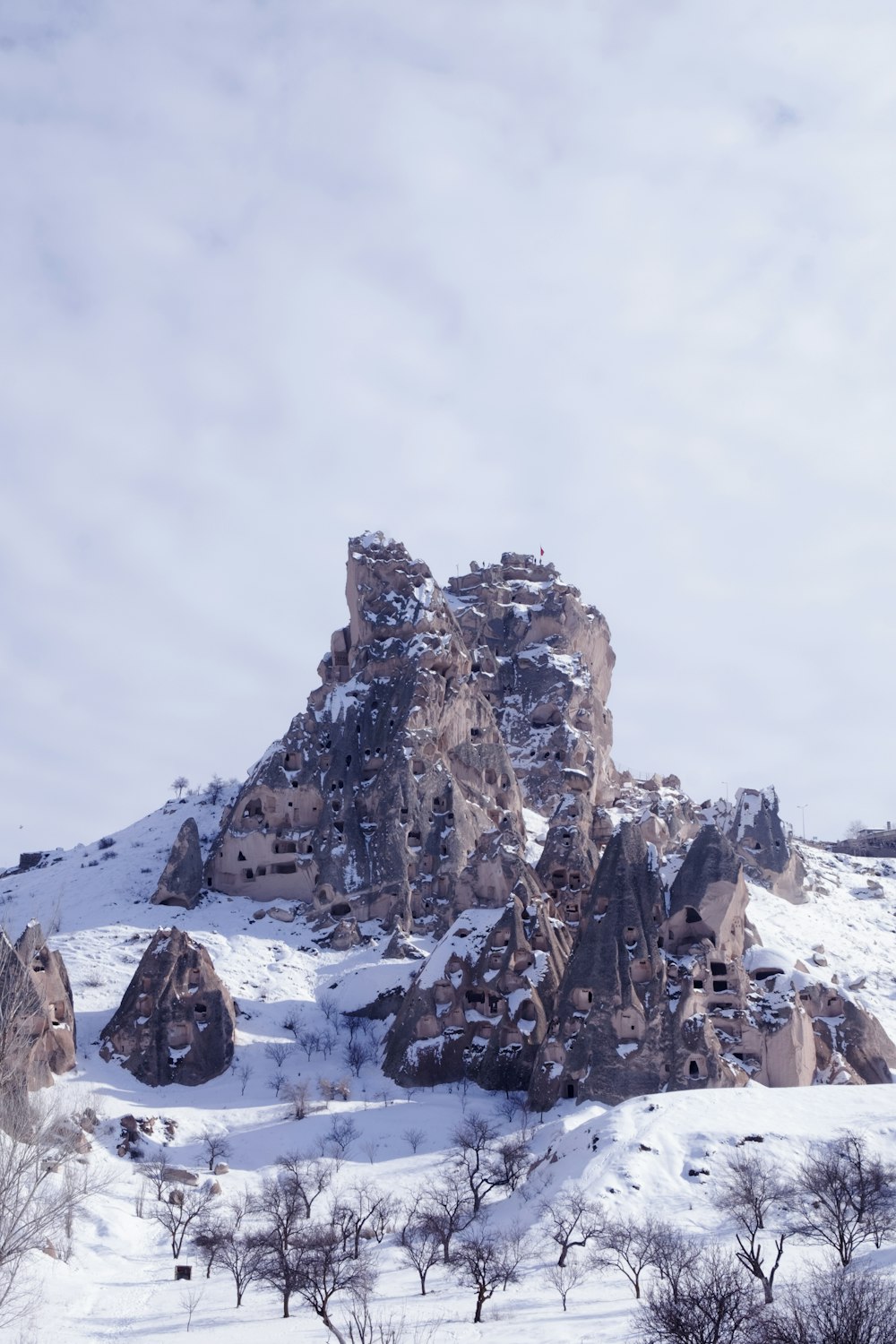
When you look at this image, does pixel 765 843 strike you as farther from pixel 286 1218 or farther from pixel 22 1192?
pixel 22 1192

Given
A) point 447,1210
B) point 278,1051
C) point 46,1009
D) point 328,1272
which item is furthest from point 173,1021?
point 328,1272

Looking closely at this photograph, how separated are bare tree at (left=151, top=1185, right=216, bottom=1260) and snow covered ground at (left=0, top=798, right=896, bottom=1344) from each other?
747mm

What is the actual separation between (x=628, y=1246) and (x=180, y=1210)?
20.1m

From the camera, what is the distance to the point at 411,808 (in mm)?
100562

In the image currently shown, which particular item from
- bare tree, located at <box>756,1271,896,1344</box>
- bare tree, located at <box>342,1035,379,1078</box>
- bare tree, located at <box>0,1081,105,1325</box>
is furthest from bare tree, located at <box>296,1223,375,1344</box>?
bare tree, located at <box>342,1035,379,1078</box>

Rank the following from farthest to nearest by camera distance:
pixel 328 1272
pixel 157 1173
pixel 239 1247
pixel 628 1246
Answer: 1. pixel 157 1173
2. pixel 239 1247
3. pixel 628 1246
4. pixel 328 1272

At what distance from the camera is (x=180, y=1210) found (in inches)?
2219

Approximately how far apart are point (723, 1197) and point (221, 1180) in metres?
23.4

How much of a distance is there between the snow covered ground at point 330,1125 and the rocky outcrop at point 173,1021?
1.25 meters

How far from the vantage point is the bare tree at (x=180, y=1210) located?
5366cm

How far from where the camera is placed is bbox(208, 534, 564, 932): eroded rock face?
318 feet

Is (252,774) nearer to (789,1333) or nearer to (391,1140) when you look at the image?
(391,1140)

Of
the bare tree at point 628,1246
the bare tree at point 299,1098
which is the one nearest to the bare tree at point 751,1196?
the bare tree at point 628,1246

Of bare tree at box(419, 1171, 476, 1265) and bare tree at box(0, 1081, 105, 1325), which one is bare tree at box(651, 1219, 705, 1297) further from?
bare tree at box(0, 1081, 105, 1325)
